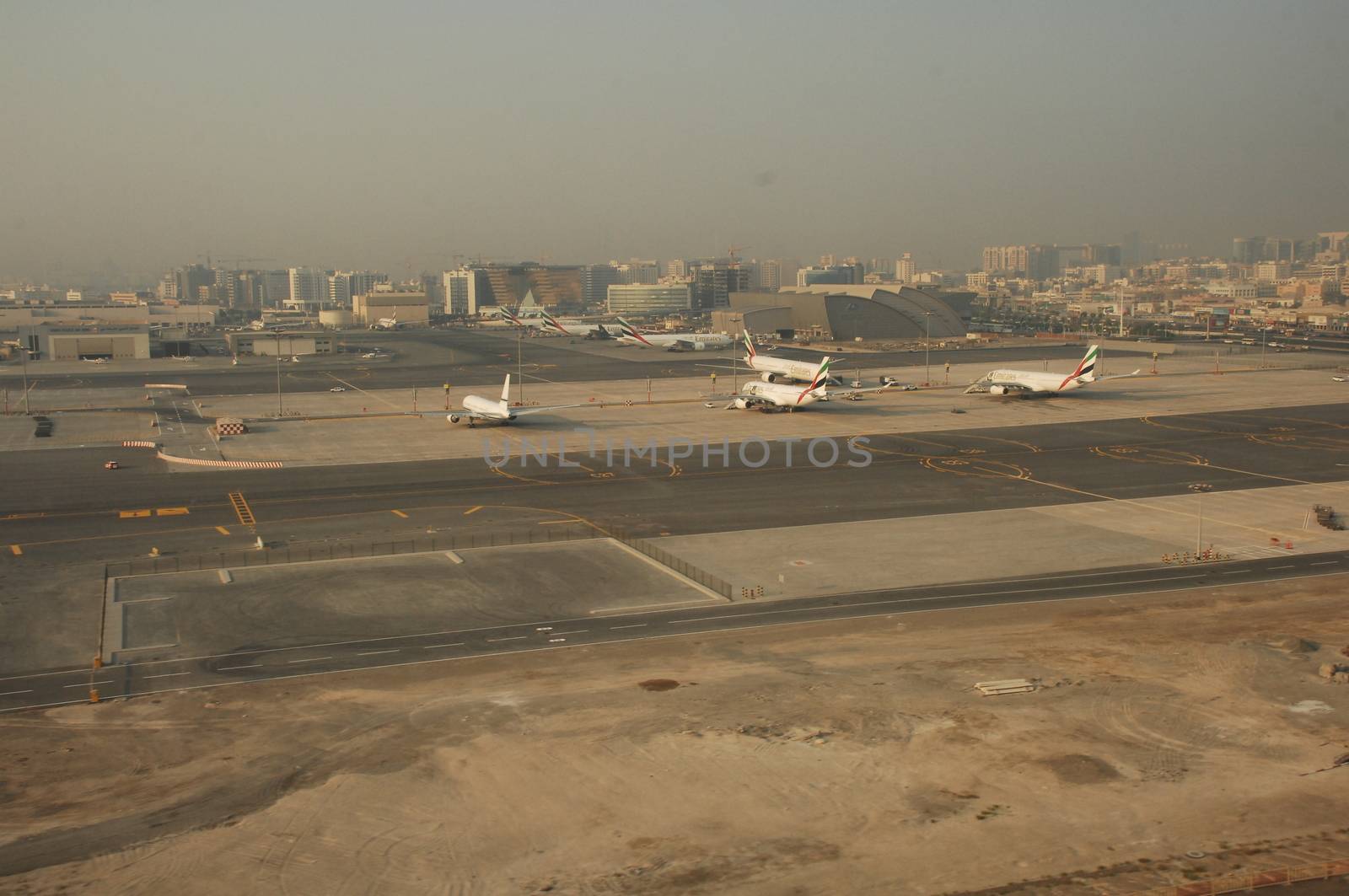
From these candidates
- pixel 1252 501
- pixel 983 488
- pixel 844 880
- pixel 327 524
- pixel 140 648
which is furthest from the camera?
pixel 983 488

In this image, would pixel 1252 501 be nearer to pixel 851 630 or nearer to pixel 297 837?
pixel 851 630

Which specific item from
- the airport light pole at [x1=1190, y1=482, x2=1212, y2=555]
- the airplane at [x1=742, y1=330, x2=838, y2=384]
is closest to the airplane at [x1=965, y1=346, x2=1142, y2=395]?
the airplane at [x1=742, y1=330, x2=838, y2=384]

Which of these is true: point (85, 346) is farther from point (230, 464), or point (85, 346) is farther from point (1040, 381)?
point (1040, 381)

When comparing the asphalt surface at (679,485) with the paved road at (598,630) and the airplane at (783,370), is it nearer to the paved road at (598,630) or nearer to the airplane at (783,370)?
the paved road at (598,630)

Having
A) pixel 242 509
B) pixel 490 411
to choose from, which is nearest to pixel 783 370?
pixel 490 411

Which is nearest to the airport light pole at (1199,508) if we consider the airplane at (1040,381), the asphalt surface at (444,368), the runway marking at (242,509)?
the airplane at (1040,381)

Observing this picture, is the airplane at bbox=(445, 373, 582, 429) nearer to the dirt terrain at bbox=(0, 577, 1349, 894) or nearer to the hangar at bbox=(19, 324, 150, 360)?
the dirt terrain at bbox=(0, 577, 1349, 894)

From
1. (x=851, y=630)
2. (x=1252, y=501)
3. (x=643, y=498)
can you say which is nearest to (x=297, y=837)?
(x=851, y=630)
